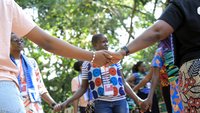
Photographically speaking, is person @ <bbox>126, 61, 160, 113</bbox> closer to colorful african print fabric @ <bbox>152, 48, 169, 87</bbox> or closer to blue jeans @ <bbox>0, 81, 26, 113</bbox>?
colorful african print fabric @ <bbox>152, 48, 169, 87</bbox>

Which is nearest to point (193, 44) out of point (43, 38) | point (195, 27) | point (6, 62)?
point (195, 27)

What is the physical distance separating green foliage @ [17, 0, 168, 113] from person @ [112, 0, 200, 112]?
Answer: 40.5 feet

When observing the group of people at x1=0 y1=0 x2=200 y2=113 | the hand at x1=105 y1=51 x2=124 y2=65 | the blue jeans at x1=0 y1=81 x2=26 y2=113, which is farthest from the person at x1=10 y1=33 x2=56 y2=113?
the blue jeans at x1=0 y1=81 x2=26 y2=113

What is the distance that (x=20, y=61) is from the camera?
545 centimetres

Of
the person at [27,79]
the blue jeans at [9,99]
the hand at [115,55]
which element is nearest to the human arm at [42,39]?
the hand at [115,55]

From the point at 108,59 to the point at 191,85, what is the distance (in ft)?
3.12

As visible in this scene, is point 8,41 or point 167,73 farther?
point 167,73

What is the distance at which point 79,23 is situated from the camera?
19.5 m

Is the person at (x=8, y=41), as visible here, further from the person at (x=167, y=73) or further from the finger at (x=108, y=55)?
the person at (x=167, y=73)

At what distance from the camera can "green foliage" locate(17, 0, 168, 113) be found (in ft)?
59.8

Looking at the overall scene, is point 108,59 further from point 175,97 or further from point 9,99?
point 9,99

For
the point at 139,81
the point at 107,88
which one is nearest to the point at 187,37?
the point at 107,88

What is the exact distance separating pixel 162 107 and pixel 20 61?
21.8ft

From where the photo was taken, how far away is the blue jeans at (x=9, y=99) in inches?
96.9
